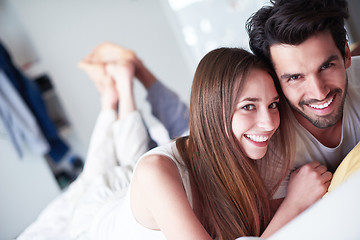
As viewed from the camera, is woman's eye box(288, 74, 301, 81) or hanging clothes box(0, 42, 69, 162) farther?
hanging clothes box(0, 42, 69, 162)

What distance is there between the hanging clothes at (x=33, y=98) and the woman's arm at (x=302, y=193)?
1.91 metres

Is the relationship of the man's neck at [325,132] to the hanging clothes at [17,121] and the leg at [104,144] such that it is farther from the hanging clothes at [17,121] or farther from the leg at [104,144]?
the hanging clothes at [17,121]

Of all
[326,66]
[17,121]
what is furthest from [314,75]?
[17,121]

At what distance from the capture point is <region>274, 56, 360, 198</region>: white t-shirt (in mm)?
985

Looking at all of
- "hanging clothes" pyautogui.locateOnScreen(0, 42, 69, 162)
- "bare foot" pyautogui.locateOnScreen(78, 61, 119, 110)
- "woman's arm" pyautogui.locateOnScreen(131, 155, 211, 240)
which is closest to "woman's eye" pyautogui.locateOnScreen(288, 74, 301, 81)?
"woman's arm" pyautogui.locateOnScreen(131, 155, 211, 240)

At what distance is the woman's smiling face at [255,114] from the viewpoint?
862 millimetres

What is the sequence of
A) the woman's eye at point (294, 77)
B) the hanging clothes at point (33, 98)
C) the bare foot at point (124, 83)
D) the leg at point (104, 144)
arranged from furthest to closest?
1. the hanging clothes at point (33, 98)
2. the bare foot at point (124, 83)
3. the leg at point (104, 144)
4. the woman's eye at point (294, 77)

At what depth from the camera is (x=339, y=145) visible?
99 cm

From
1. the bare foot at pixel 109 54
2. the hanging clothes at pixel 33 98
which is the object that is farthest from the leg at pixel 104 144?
the hanging clothes at pixel 33 98

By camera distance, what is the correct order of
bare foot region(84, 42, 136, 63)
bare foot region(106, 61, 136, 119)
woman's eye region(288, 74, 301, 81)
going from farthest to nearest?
1. bare foot region(84, 42, 136, 63)
2. bare foot region(106, 61, 136, 119)
3. woman's eye region(288, 74, 301, 81)

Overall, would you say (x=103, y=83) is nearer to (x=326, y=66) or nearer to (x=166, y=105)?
(x=166, y=105)

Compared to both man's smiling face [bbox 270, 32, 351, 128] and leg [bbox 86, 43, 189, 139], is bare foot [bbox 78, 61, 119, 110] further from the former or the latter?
man's smiling face [bbox 270, 32, 351, 128]

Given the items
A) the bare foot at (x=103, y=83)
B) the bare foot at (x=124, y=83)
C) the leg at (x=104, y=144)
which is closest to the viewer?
the leg at (x=104, y=144)

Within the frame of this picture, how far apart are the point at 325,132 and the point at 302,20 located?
0.36 m
